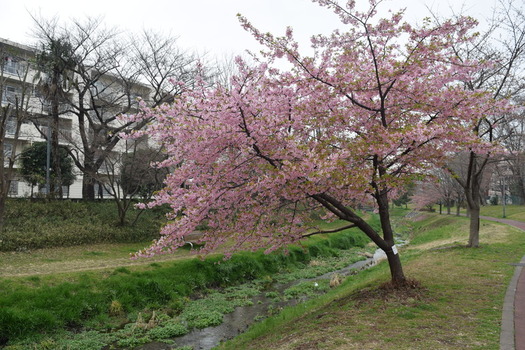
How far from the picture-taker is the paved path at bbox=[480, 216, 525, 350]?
5285 mm

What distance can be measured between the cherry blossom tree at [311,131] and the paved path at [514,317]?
7.47 ft

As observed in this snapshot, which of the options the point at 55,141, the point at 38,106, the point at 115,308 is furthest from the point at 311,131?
the point at 38,106

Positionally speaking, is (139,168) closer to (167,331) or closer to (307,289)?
(307,289)

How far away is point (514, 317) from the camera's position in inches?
255

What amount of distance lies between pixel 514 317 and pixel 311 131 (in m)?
5.56

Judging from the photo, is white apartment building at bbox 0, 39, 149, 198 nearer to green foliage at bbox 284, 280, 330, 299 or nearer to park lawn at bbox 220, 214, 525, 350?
green foliage at bbox 284, 280, 330, 299

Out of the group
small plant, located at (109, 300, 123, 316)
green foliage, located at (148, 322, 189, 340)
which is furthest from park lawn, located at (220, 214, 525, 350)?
small plant, located at (109, 300, 123, 316)

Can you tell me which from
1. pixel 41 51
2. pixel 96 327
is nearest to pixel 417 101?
pixel 96 327

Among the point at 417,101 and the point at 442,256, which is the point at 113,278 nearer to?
the point at 417,101

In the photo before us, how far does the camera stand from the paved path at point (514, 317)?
208 inches

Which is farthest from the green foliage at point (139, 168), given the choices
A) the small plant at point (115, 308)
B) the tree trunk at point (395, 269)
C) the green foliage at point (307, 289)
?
the tree trunk at point (395, 269)

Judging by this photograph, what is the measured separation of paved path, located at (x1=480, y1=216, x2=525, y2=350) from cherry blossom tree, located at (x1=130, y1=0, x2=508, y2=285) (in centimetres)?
228

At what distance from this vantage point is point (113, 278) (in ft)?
41.4

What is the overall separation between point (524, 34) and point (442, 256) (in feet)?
30.2
